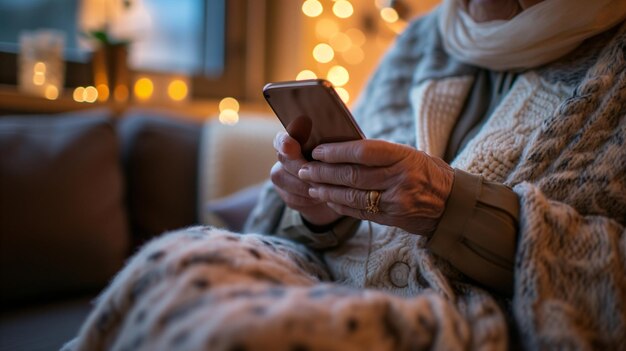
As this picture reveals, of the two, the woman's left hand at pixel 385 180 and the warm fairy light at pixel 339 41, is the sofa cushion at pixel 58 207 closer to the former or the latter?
the woman's left hand at pixel 385 180

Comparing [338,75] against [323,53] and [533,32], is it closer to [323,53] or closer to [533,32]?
[323,53]

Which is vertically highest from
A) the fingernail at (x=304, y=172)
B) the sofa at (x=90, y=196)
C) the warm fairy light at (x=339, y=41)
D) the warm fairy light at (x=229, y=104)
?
the warm fairy light at (x=339, y=41)

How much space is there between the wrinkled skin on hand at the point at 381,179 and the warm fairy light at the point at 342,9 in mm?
1590

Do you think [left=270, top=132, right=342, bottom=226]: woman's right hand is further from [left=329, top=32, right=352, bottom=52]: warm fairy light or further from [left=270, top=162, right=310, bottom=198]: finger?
[left=329, top=32, right=352, bottom=52]: warm fairy light

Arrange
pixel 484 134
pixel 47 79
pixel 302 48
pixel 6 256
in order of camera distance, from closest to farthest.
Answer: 1. pixel 484 134
2. pixel 6 256
3. pixel 47 79
4. pixel 302 48

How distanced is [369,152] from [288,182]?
212 mm

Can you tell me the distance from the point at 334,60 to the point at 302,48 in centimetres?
16

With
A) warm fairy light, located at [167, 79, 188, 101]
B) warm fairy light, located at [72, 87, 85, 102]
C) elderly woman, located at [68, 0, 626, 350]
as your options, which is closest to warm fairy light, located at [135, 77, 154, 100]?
warm fairy light, located at [167, 79, 188, 101]

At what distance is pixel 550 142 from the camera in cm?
72

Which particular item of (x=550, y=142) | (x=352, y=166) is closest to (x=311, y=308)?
(x=352, y=166)

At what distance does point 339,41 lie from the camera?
221 centimetres

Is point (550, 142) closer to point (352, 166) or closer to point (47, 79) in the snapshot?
point (352, 166)

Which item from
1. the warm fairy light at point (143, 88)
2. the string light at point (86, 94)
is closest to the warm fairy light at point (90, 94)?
the string light at point (86, 94)

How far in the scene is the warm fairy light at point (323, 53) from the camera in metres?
2.17
